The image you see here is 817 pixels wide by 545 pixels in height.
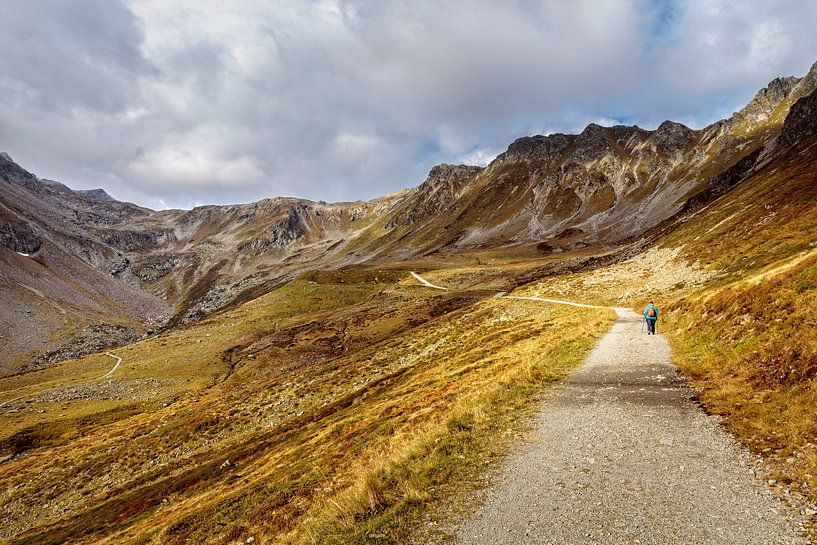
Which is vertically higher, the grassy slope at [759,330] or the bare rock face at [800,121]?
the bare rock face at [800,121]

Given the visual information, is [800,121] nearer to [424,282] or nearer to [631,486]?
[424,282]

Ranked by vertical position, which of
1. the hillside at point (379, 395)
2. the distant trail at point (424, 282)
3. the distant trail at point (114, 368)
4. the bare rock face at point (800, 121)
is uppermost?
the bare rock face at point (800, 121)

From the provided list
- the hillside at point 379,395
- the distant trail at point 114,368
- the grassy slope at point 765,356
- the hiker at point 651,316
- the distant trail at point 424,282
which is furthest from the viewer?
the distant trail at point 424,282

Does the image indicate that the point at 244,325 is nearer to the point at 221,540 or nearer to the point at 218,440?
the point at 218,440

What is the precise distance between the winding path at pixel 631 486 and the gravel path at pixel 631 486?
0.07 ft

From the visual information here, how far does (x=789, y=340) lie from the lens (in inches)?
558

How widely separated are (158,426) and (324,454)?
36672mm

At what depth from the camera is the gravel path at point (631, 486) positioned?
743 centimetres

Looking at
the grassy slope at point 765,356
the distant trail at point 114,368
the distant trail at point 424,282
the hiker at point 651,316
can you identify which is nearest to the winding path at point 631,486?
the grassy slope at point 765,356

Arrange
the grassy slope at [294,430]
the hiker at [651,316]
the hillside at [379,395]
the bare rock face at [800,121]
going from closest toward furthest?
1. the hillside at [379,395]
2. the grassy slope at [294,430]
3. the hiker at [651,316]
4. the bare rock face at [800,121]

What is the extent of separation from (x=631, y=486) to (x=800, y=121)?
165 metres

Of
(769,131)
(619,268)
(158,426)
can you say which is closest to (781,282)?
(619,268)

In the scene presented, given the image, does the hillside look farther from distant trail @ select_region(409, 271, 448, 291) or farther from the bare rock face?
distant trail @ select_region(409, 271, 448, 291)

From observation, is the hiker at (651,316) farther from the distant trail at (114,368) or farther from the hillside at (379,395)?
the distant trail at (114,368)
